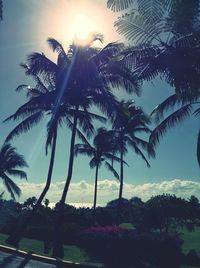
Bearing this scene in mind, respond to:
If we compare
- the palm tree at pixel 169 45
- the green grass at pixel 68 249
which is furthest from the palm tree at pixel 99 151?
the palm tree at pixel 169 45

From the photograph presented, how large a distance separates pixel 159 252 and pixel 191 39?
6.88 meters

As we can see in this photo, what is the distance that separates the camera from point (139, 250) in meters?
12.5

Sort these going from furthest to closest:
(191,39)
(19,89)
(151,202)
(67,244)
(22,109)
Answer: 1. (151,202)
2. (67,244)
3. (19,89)
4. (22,109)
5. (191,39)

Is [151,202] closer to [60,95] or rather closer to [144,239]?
[60,95]

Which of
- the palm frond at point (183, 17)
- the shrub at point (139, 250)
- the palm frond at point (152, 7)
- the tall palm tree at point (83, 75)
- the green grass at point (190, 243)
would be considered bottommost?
the shrub at point (139, 250)

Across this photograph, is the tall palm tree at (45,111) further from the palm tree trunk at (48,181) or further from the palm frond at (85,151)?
the palm frond at (85,151)

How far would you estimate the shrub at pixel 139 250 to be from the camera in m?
12.4

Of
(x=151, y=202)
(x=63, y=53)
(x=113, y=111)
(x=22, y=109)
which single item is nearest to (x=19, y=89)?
(x=22, y=109)

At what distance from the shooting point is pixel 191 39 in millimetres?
13391

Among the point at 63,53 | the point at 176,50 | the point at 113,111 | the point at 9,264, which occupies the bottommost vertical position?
the point at 9,264

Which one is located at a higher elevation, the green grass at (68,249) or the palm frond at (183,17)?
the palm frond at (183,17)

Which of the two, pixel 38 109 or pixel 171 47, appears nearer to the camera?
pixel 171 47

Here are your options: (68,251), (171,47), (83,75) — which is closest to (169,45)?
→ (171,47)

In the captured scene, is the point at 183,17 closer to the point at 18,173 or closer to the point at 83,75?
the point at 83,75
